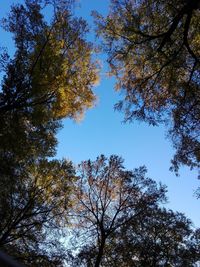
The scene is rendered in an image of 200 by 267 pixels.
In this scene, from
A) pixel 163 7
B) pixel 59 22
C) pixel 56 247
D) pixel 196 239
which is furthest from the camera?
pixel 196 239

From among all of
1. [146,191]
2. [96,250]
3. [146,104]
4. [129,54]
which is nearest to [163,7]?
[129,54]

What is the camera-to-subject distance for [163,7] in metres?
15.4

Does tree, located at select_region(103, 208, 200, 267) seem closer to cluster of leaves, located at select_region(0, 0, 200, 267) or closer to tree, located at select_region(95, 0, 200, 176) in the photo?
cluster of leaves, located at select_region(0, 0, 200, 267)

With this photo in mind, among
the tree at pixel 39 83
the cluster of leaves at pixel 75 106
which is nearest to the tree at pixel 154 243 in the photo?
the cluster of leaves at pixel 75 106

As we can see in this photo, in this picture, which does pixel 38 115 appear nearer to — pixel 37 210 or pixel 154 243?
pixel 37 210

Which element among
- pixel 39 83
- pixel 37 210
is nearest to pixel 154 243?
pixel 37 210

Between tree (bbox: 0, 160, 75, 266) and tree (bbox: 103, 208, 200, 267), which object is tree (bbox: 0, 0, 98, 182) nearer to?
tree (bbox: 0, 160, 75, 266)

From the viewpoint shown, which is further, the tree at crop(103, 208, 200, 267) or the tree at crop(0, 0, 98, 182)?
the tree at crop(103, 208, 200, 267)

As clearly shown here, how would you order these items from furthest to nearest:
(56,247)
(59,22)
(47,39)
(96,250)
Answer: (96,250)
(56,247)
(59,22)
(47,39)

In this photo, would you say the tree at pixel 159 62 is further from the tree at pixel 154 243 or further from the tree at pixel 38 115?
the tree at pixel 154 243

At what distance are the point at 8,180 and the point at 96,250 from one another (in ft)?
38.6

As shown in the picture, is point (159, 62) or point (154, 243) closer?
point (159, 62)

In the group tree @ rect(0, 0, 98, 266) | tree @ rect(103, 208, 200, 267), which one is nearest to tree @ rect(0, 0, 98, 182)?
tree @ rect(0, 0, 98, 266)

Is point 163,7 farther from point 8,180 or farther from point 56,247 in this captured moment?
point 56,247
